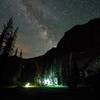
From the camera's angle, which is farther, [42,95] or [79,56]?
[79,56]

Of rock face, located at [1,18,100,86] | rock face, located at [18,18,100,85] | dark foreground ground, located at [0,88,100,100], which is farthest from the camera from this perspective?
rock face, located at [18,18,100,85]

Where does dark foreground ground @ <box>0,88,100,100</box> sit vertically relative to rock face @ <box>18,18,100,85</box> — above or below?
below

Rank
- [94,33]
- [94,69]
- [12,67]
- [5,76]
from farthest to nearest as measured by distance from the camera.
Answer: [12,67]
[5,76]
[94,33]
[94,69]

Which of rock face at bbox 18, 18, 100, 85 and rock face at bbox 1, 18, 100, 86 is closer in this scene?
rock face at bbox 1, 18, 100, 86

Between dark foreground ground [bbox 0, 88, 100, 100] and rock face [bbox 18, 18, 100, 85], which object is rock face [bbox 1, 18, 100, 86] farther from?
dark foreground ground [bbox 0, 88, 100, 100]

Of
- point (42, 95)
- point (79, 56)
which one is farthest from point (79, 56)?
point (42, 95)

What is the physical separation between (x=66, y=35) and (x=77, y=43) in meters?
7.34

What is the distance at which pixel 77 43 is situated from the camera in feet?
132

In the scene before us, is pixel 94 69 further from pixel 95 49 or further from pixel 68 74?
pixel 68 74

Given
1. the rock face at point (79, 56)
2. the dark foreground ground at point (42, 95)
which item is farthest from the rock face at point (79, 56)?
the dark foreground ground at point (42, 95)

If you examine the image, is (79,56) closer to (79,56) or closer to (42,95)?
(79,56)

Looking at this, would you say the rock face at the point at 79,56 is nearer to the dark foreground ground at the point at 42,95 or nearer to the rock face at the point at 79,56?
the rock face at the point at 79,56

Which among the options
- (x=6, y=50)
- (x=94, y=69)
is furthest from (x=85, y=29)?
(x=6, y=50)

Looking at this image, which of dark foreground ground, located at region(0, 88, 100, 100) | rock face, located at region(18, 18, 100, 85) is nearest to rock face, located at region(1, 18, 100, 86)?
rock face, located at region(18, 18, 100, 85)
